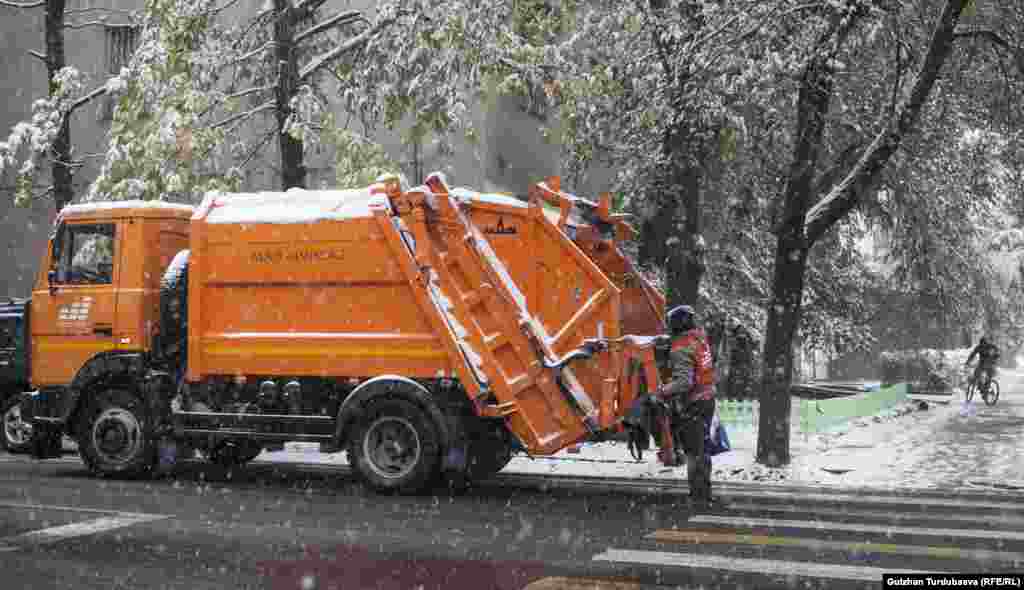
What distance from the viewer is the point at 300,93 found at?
49.5ft

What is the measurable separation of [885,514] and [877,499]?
3.68ft

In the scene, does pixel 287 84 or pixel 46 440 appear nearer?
pixel 46 440

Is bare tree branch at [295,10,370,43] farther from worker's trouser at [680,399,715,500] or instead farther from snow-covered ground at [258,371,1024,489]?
worker's trouser at [680,399,715,500]

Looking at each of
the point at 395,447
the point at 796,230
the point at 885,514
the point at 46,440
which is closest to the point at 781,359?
the point at 796,230

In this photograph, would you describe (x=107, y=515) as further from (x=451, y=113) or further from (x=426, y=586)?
(x=451, y=113)

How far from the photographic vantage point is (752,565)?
681 cm

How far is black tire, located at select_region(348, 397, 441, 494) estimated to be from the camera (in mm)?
9766

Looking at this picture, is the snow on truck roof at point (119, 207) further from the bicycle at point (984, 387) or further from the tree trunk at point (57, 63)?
the bicycle at point (984, 387)

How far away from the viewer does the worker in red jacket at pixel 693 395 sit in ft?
31.3

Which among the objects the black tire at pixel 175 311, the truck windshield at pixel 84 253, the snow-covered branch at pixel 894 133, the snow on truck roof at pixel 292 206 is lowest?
the black tire at pixel 175 311

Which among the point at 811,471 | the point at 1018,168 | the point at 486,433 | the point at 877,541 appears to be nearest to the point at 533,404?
the point at 486,433

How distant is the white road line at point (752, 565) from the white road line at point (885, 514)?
2282 millimetres

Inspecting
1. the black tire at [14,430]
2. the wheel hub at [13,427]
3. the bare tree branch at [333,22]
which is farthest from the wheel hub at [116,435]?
the bare tree branch at [333,22]

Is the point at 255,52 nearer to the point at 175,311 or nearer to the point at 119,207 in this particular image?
the point at 119,207
